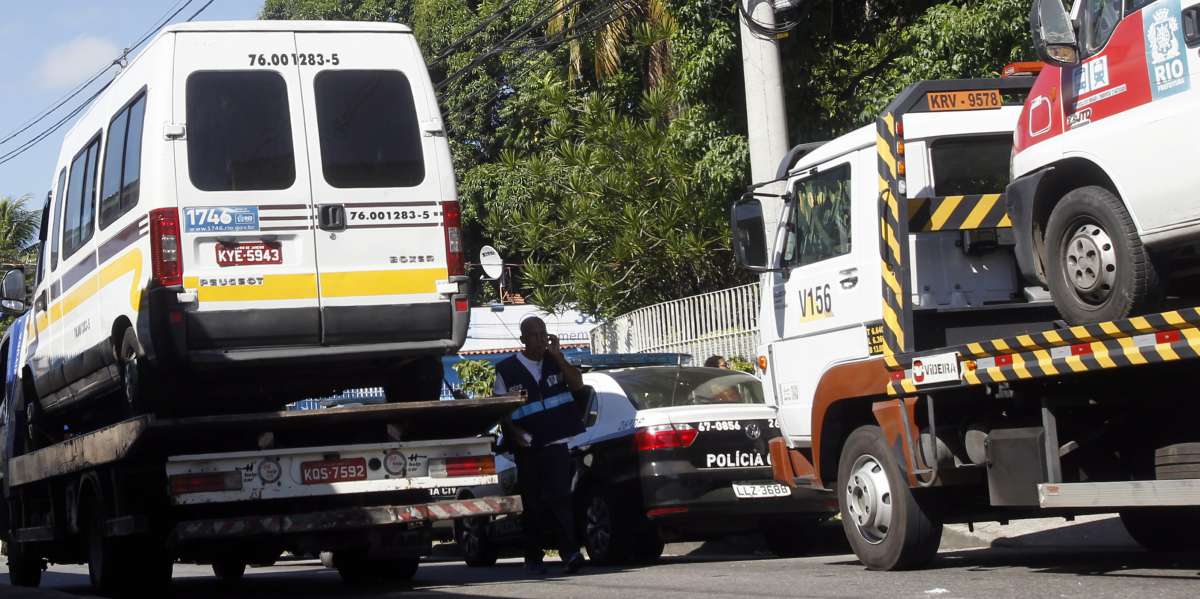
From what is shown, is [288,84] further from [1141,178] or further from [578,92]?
[578,92]

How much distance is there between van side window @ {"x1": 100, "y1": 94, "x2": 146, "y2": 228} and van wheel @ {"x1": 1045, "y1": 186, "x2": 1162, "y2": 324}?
5.16 meters

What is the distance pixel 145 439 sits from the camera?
346 inches

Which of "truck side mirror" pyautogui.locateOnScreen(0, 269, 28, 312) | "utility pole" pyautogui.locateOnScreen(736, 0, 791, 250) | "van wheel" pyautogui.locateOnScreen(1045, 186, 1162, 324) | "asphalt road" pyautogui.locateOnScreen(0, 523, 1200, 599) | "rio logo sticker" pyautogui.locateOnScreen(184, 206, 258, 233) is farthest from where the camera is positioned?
"utility pole" pyautogui.locateOnScreen(736, 0, 791, 250)

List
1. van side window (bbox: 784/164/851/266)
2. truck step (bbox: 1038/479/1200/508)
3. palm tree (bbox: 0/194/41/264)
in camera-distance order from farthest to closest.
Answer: palm tree (bbox: 0/194/41/264) < van side window (bbox: 784/164/851/266) < truck step (bbox: 1038/479/1200/508)

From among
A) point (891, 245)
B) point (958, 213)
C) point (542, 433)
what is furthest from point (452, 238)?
point (958, 213)

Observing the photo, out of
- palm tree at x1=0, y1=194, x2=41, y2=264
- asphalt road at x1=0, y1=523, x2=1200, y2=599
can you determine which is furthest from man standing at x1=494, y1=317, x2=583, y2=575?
palm tree at x1=0, y1=194, x2=41, y2=264

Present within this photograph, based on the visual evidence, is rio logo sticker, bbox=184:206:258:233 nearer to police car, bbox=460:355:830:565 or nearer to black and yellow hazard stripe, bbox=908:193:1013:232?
police car, bbox=460:355:830:565

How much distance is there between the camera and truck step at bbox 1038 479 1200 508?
266 inches

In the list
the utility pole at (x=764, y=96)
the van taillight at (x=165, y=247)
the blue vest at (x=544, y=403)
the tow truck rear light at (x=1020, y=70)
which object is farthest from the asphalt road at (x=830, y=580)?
the utility pole at (x=764, y=96)

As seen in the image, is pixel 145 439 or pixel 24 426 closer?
pixel 145 439

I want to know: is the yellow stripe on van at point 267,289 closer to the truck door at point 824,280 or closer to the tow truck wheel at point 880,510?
the truck door at point 824,280

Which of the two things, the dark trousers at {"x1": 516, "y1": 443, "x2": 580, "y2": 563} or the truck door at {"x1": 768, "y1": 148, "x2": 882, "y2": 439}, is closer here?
the truck door at {"x1": 768, "y1": 148, "x2": 882, "y2": 439}

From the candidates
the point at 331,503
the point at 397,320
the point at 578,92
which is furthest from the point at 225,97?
the point at 578,92

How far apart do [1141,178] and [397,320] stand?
172 inches
